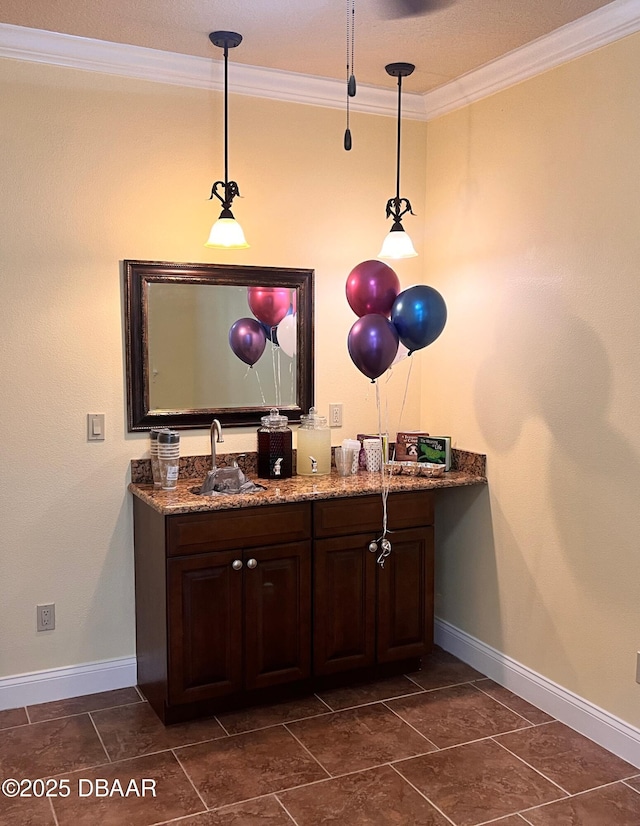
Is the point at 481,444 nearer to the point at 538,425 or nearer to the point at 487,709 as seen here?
the point at 538,425

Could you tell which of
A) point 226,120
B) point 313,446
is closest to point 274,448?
point 313,446

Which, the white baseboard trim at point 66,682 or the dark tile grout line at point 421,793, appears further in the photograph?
the white baseboard trim at point 66,682

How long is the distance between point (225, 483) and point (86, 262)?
1039 millimetres

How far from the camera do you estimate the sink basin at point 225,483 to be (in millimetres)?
3133

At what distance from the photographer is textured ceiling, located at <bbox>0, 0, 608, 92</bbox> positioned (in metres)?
2.67

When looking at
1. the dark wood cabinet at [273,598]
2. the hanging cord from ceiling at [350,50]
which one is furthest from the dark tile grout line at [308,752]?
the hanging cord from ceiling at [350,50]

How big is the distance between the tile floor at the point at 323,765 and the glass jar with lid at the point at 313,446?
943mm

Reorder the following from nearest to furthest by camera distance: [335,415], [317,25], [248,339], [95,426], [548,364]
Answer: [317,25]
[548,364]
[95,426]
[248,339]
[335,415]

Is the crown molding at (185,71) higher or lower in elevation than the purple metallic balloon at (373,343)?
higher

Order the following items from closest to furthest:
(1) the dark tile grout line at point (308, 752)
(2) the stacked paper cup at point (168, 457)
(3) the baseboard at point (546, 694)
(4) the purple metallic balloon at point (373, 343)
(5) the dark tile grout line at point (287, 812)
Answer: (5) the dark tile grout line at point (287, 812) < (1) the dark tile grout line at point (308, 752) < (3) the baseboard at point (546, 694) < (4) the purple metallic balloon at point (373, 343) < (2) the stacked paper cup at point (168, 457)

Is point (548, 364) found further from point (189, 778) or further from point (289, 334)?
point (189, 778)

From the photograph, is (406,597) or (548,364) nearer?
(548,364)

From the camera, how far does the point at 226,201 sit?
3.18 metres

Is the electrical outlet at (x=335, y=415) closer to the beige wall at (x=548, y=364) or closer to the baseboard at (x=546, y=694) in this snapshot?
the beige wall at (x=548, y=364)
